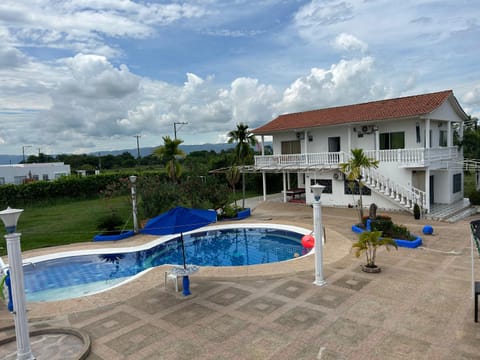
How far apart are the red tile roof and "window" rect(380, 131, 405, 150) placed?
4.95 ft

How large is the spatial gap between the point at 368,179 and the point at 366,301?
13209mm

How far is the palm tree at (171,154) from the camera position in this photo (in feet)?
79.0

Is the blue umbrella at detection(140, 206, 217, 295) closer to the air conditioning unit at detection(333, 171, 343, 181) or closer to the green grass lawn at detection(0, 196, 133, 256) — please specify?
the green grass lawn at detection(0, 196, 133, 256)

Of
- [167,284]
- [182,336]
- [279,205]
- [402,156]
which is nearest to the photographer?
[182,336]

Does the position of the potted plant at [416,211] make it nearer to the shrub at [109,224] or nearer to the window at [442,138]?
the window at [442,138]

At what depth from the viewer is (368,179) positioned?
20016 millimetres

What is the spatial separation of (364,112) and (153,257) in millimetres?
16112

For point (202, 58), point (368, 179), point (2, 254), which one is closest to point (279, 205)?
point (368, 179)

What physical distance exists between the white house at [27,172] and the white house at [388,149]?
107 feet

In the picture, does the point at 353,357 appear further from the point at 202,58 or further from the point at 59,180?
the point at 59,180

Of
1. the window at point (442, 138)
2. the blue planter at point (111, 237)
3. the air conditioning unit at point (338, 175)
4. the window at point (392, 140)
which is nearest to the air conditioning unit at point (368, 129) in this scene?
the window at point (392, 140)

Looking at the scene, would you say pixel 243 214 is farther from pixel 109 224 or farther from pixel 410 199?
pixel 410 199

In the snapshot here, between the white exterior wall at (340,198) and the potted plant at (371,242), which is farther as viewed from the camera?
the white exterior wall at (340,198)

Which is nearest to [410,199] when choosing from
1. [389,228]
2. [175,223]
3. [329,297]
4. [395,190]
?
[395,190]
